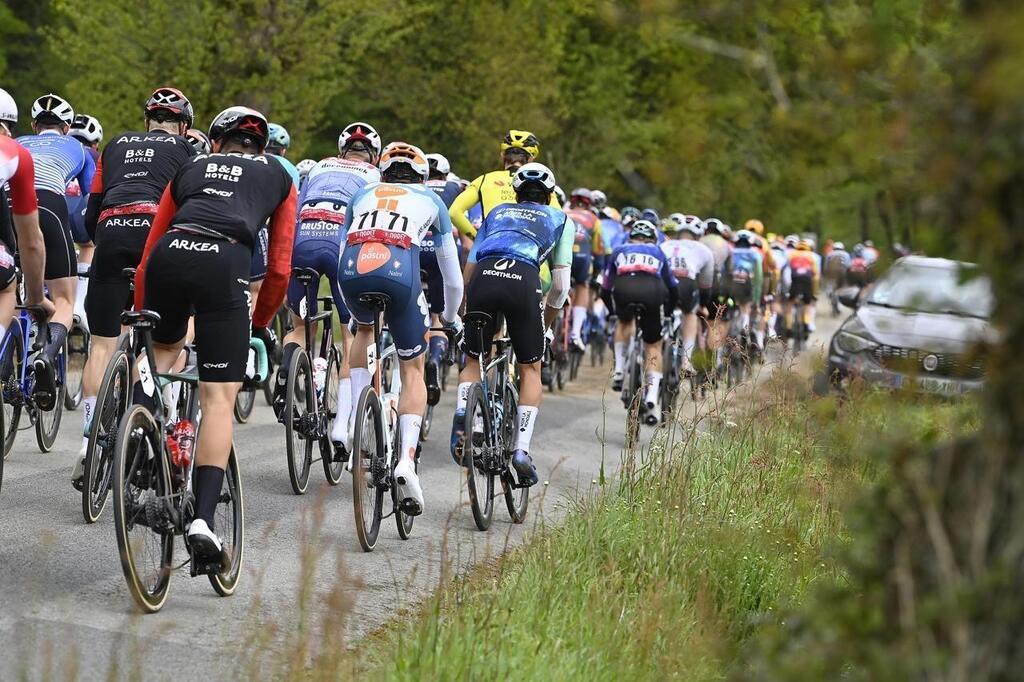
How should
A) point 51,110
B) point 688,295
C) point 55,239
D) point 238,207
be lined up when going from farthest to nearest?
1. point 688,295
2. point 51,110
3. point 55,239
4. point 238,207

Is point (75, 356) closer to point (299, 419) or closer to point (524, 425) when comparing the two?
point (299, 419)

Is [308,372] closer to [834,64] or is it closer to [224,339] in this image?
[224,339]

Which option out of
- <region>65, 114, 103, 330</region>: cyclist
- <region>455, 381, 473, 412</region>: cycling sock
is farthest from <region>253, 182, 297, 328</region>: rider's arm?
<region>65, 114, 103, 330</region>: cyclist

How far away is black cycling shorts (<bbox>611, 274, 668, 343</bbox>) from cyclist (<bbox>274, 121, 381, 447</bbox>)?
14.2ft

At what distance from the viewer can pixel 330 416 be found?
10.1 metres

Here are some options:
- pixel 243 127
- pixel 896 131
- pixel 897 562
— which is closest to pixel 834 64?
pixel 896 131

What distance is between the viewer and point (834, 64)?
117 inches

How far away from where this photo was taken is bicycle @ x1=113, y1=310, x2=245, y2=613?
5.82 meters

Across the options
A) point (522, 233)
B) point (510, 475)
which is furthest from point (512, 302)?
point (510, 475)

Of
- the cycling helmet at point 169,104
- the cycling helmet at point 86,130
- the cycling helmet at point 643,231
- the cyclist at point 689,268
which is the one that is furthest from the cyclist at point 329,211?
the cyclist at point 689,268

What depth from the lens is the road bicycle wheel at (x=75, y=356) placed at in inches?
466

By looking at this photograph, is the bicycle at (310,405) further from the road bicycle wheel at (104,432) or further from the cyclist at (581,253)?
the cyclist at (581,253)

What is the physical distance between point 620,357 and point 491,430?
7045mm

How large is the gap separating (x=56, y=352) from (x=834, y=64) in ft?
25.5
